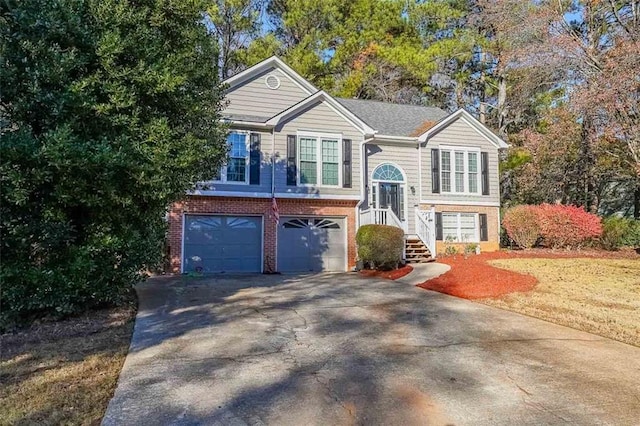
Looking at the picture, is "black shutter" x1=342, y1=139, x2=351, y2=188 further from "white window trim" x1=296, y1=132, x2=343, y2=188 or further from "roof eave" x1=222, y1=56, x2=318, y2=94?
"roof eave" x1=222, y1=56, x2=318, y2=94

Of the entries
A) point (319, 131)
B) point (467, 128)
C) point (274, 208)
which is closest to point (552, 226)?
point (467, 128)

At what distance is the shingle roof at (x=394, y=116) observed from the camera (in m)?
17.5

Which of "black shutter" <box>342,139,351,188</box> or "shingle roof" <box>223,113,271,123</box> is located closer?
"shingle roof" <box>223,113,271,123</box>

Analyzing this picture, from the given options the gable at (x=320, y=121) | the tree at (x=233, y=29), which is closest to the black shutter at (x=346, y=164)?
the gable at (x=320, y=121)

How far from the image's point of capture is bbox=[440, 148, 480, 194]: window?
17.5m

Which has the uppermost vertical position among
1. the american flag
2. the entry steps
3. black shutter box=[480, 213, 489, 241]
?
the american flag

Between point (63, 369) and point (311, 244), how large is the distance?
36.1 ft

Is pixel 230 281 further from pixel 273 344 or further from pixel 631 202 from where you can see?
pixel 631 202

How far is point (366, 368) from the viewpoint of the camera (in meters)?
4.83

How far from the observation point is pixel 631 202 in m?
26.1

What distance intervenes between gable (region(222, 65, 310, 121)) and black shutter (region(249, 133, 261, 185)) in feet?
3.12

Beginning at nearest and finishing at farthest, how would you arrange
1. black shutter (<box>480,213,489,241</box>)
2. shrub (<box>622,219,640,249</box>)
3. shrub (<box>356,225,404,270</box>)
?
shrub (<box>356,225,404,270</box>), black shutter (<box>480,213,489,241</box>), shrub (<box>622,219,640,249</box>)

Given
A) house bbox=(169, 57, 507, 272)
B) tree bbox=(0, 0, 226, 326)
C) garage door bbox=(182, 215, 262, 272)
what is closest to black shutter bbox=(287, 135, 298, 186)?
house bbox=(169, 57, 507, 272)

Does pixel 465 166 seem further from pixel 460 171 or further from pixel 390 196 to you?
pixel 390 196
